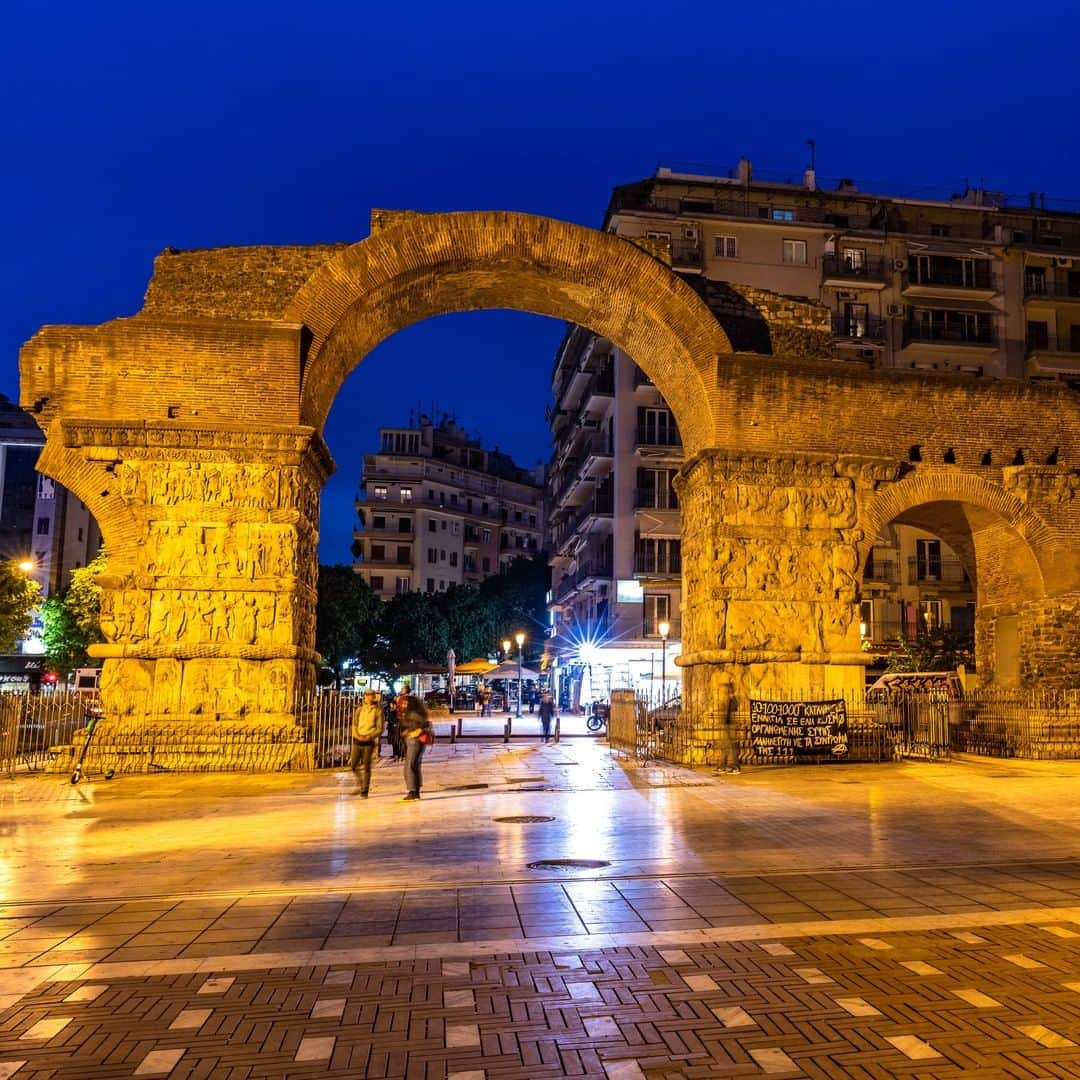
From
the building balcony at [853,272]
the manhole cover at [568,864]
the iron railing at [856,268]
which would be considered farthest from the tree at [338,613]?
the manhole cover at [568,864]

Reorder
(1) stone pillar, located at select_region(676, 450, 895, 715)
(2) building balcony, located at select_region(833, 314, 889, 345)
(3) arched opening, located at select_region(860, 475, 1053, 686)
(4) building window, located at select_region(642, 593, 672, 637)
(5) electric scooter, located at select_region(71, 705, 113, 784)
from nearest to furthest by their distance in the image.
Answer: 1. (5) electric scooter, located at select_region(71, 705, 113, 784)
2. (1) stone pillar, located at select_region(676, 450, 895, 715)
3. (3) arched opening, located at select_region(860, 475, 1053, 686)
4. (4) building window, located at select_region(642, 593, 672, 637)
5. (2) building balcony, located at select_region(833, 314, 889, 345)

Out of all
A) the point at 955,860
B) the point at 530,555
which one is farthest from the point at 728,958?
the point at 530,555

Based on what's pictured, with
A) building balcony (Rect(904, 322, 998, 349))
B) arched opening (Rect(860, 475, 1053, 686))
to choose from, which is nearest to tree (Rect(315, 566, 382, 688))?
building balcony (Rect(904, 322, 998, 349))

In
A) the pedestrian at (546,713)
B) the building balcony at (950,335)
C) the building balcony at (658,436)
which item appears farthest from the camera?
the building balcony at (950,335)

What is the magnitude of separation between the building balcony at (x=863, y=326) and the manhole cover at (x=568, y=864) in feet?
131

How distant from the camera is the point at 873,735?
701 inches

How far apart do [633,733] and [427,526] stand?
193ft

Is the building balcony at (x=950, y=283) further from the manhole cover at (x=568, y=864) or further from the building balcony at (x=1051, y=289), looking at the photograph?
the manhole cover at (x=568, y=864)

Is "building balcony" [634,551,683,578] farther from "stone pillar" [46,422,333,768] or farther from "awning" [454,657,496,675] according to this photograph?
"stone pillar" [46,422,333,768]

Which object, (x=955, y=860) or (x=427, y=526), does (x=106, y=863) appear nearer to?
(x=955, y=860)

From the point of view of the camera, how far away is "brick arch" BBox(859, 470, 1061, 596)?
61.7ft

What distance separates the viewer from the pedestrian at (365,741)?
13602mm

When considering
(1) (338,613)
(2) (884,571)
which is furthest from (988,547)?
(1) (338,613)

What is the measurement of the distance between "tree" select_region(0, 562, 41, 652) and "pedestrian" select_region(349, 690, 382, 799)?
70.2ft
